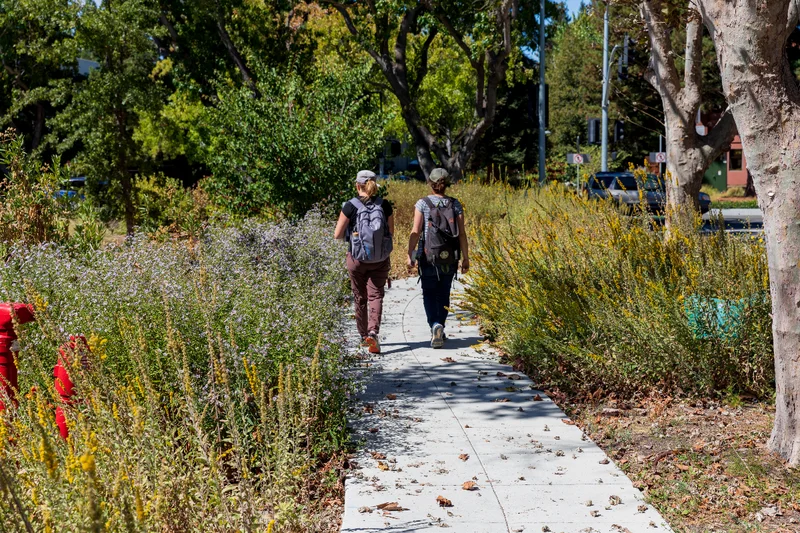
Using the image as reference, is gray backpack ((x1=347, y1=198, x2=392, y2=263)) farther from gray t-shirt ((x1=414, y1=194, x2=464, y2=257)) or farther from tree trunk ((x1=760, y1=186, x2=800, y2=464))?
tree trunk ((x1=760, y1=186, x2=800, y2=464))

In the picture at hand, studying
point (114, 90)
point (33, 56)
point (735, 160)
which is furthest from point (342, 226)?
point (735, 160)

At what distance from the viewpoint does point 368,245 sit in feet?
25.2

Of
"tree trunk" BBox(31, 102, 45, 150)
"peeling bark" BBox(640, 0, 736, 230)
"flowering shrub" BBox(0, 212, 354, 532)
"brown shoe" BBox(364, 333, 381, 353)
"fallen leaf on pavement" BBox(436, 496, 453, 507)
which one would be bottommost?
"fallen leaf on pavement" BBox(436, 496, 453, 507)

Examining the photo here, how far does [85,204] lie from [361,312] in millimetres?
4179

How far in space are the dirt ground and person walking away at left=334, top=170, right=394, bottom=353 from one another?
7.56ft

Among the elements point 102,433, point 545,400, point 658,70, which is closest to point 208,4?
point 658,70

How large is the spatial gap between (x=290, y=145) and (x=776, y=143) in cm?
916

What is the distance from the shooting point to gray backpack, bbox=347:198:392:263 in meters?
7.68

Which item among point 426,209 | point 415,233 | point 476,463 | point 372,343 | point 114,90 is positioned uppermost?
point 114,90

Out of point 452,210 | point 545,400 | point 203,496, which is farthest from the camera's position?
point 452,210

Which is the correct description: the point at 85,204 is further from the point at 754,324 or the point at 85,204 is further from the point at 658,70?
the point at 754,324

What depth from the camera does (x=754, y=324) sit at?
18.6ft

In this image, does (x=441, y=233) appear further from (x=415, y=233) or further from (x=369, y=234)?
(x=369, y=234)

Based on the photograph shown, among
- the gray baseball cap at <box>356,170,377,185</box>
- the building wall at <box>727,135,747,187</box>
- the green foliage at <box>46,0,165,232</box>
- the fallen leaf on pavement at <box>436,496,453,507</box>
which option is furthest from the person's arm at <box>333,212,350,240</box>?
the building wall at <box>727,135,747,187</box>
